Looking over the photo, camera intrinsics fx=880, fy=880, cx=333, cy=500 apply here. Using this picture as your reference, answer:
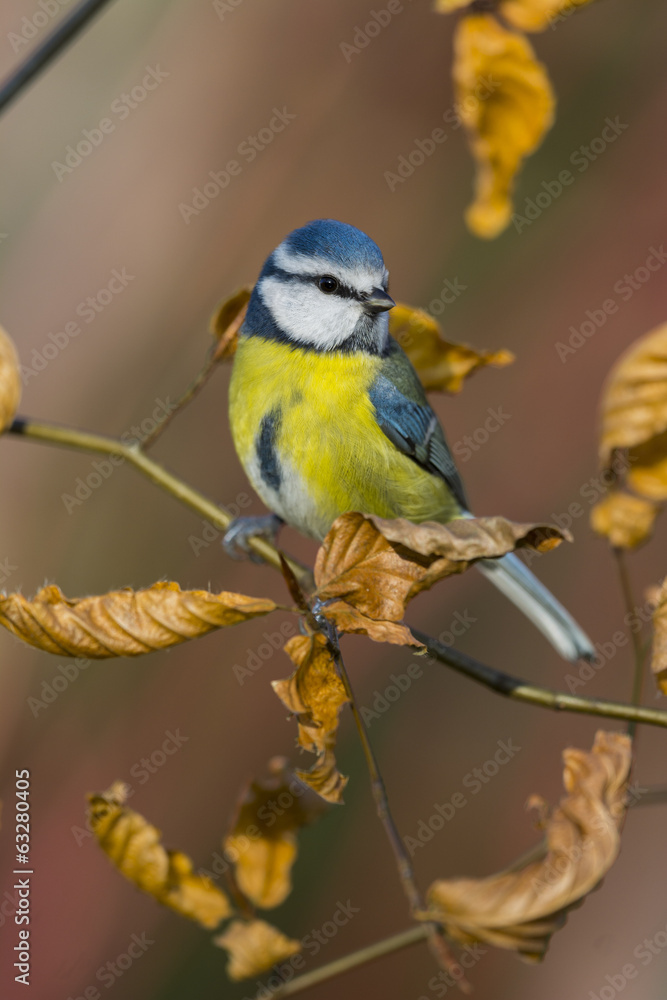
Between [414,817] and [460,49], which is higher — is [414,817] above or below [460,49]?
below

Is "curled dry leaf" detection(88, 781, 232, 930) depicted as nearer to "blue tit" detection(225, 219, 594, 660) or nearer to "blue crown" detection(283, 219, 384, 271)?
"blue tit" detection(225, 219, 594, 660)

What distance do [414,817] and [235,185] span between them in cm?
216

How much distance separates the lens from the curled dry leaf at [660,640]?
1.08 metres

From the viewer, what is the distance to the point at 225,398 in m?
2.97

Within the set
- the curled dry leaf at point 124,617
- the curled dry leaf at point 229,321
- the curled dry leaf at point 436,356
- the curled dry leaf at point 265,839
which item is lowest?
the curled dry leaf at point 265,839

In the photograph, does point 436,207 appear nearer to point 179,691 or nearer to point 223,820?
point 179,691

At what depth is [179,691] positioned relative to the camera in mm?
2787

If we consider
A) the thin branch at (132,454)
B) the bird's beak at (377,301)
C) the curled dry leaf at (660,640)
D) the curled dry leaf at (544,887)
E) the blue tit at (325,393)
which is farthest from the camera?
the blue tit at (325,393)

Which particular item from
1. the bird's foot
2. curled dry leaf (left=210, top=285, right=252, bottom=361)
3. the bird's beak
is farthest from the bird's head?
the bird's foot

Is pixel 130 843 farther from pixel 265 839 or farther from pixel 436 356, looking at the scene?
pixel 436 356

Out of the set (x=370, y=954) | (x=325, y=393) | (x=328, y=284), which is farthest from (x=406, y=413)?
(x=370, y=954)

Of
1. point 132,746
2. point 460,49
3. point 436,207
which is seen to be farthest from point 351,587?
point 436,207

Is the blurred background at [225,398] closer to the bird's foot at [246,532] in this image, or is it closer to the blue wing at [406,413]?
the bird's foot at [246,532]

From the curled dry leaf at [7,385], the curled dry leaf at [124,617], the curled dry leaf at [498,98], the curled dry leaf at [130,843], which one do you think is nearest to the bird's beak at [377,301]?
the curled dry leaf at [498,98]
